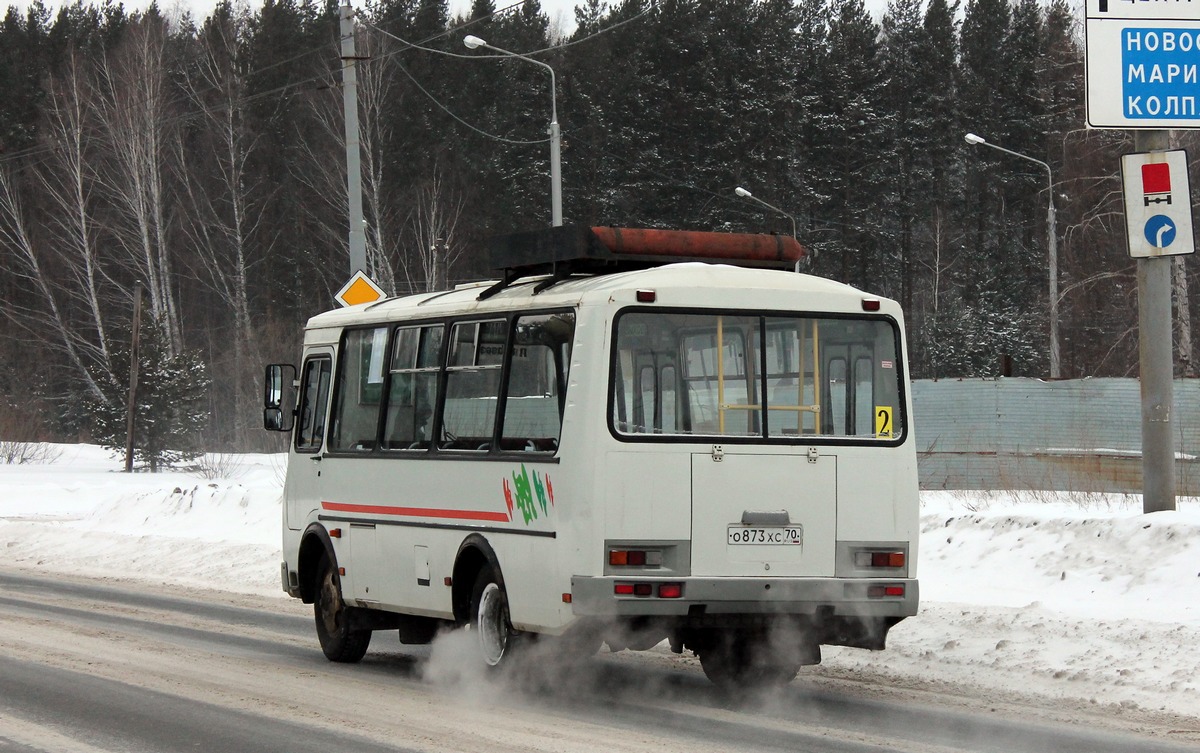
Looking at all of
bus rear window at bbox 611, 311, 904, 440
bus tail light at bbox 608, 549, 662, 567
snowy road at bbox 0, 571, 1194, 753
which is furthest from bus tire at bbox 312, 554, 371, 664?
bus rear window at bbox 611, 311, 904, 440

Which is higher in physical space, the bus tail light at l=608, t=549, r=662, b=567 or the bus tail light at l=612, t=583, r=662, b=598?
the bus tail light at l=608, t=549, r=662, b=567

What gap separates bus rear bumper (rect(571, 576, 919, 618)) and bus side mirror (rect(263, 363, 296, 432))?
4.59m

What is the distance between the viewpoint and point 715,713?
9.38 m

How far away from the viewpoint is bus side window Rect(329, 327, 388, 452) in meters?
12.0

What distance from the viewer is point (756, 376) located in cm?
967

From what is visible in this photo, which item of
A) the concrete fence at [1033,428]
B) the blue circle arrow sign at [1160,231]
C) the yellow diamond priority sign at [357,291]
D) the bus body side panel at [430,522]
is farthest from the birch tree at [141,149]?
the blue circle arrow sign at [1160,231]

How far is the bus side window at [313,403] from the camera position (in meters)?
12.8

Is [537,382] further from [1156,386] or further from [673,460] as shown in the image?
[1156,386]

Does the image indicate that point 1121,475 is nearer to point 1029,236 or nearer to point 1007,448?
point 1007,448

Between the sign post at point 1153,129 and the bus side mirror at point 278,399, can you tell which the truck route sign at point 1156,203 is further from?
the bus side mirror at point 278,399

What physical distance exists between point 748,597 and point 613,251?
91.4 inches

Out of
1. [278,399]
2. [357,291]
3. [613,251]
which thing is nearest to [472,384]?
[613,251]

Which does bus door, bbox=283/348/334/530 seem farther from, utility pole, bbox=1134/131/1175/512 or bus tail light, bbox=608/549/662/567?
utility pole, bbox=1134/131/1175/512

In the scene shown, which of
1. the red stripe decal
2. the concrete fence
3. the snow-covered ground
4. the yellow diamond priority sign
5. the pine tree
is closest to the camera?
the snow-covered ground
